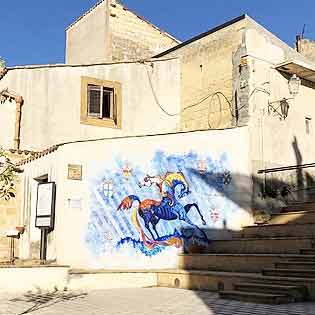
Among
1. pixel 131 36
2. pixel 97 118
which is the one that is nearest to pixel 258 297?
pixel 97 118

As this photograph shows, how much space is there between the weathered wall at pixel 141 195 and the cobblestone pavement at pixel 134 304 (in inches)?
66.9

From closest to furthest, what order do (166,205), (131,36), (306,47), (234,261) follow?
(234,261), (166,205), (131,36), (306,47)

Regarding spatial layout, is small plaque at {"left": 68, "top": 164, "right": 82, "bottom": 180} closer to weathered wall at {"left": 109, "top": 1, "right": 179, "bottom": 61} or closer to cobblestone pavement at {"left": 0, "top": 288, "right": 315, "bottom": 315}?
cobblestone pavement at {"left": 0, "top": 288, "right": 315, "bottom": 315}

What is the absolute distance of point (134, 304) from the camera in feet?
32.4

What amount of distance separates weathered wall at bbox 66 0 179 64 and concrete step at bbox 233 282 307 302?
14.0m

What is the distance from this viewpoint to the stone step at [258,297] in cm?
943

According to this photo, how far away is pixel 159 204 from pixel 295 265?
14.3ft

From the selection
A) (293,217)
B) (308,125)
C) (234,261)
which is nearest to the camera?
(234,261)

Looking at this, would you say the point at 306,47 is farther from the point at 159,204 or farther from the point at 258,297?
the point at 258,297

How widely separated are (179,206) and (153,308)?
5283 millimetres

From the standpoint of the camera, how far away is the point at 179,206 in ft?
47.2

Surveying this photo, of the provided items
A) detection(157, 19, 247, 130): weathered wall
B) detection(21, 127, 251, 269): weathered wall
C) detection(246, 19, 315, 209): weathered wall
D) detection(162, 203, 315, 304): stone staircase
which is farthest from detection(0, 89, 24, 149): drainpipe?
detection(246, 19, 315, 209): weathered wall

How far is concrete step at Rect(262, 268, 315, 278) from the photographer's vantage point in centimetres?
1045

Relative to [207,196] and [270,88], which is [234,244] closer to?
[207,196]
